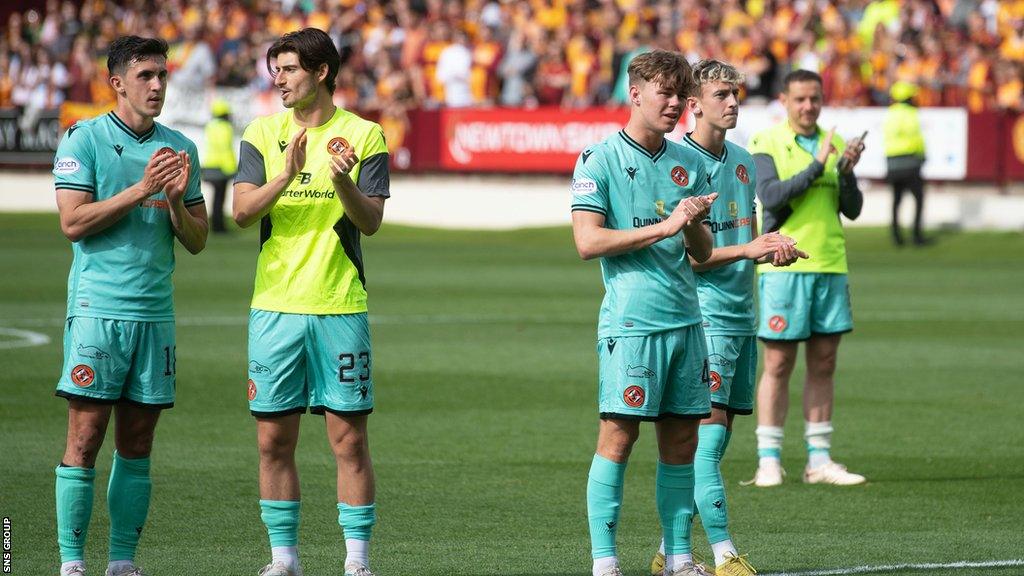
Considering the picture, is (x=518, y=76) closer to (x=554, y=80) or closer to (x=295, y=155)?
(x=554, y=80)

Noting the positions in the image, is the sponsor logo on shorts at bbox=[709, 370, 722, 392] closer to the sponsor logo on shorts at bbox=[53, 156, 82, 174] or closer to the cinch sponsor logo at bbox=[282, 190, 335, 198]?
the cinch sponsor logo at bbox=[282, 190, 335, 198]

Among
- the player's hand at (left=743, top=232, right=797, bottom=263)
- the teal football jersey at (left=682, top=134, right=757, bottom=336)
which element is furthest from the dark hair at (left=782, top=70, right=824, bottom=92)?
the player's hand at (left=743, top=232, right=797, bottom=263)

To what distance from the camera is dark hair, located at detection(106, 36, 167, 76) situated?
635cm

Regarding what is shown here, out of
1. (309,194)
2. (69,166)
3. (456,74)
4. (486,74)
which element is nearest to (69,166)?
(69,166)

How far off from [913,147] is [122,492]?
19842 mm

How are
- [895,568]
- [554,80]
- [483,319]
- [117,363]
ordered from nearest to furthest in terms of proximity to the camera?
[117,363] < [895,568] < [483,319] < [554,80]

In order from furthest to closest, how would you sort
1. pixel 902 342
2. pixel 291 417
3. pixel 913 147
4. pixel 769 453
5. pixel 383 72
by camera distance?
pixel 383 72 < pixel 913 147 < pixel 902 342 < pixel 769 453 < pixel 291 417

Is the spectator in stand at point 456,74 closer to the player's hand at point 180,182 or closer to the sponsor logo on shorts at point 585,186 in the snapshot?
the player's hand at point 180,182

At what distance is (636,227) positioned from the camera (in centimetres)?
620

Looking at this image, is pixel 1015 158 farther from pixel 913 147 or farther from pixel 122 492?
pixel 122 492

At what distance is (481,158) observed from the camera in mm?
29781

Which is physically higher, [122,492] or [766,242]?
[766,242]

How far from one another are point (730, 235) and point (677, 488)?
149 cm

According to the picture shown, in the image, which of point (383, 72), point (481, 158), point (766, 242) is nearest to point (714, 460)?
point (766, 242)
